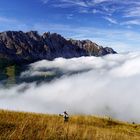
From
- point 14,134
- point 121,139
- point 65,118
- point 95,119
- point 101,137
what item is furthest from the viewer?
point 95,119

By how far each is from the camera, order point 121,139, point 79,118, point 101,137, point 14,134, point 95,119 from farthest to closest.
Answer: point 95,119
point 79,118
point 121,139
point 101,137
point 14,134

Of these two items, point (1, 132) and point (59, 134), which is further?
point (59, 134)

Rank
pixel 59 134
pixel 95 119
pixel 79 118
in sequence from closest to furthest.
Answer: pixel 59 134 < pixel 79 118 < pixel 95 119

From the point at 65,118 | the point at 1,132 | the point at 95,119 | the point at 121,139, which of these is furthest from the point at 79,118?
the point at 1,132

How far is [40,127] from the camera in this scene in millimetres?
20281

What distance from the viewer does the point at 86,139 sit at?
754 inches

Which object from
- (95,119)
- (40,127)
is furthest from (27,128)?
(95,119)

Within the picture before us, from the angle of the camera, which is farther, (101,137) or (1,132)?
(101,137)

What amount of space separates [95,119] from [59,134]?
40.1 metres

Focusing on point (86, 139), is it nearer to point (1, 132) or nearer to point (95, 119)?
point (1, 132)

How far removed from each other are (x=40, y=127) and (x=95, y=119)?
38.9 meters

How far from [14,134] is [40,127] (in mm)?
3757

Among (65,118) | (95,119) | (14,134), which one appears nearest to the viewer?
(14,134)

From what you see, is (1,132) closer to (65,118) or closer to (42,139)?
(42,139)
